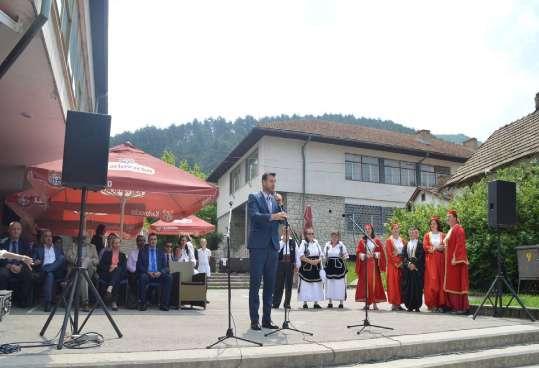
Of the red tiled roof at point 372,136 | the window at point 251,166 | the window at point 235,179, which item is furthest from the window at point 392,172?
the window at point 235,179

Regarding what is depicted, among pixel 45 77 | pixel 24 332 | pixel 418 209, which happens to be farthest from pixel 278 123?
pixel 24 332

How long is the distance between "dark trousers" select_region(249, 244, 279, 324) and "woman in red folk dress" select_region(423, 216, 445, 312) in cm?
504

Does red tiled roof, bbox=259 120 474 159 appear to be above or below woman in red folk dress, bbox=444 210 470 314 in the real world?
above

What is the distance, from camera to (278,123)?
32.4m

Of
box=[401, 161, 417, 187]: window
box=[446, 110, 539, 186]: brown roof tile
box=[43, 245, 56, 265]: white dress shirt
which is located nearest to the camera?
box=[43, 245, 56, 265]: white dress shirt

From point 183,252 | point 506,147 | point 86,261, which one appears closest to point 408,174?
point 506,147

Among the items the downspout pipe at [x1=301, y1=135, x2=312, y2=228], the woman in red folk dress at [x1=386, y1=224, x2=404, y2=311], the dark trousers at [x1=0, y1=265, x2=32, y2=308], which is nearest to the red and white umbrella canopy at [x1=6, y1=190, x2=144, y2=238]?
the dark trousers at [x1=0, y1=265, x2=32, y2=308]

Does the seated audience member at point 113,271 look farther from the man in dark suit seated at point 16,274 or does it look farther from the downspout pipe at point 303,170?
the downspout pipe at point 303,170

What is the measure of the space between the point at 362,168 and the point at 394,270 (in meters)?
22.7

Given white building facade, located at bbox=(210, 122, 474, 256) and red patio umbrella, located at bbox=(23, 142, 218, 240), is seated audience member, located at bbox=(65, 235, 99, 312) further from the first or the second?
white building facade, located at bbox=(210, 122, 474, 256)

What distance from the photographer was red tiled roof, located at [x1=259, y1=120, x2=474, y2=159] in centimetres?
3231

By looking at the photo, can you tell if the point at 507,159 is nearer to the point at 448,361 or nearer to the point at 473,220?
the point at 473,220

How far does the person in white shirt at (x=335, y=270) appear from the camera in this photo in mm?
12188

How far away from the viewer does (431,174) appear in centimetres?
3616
